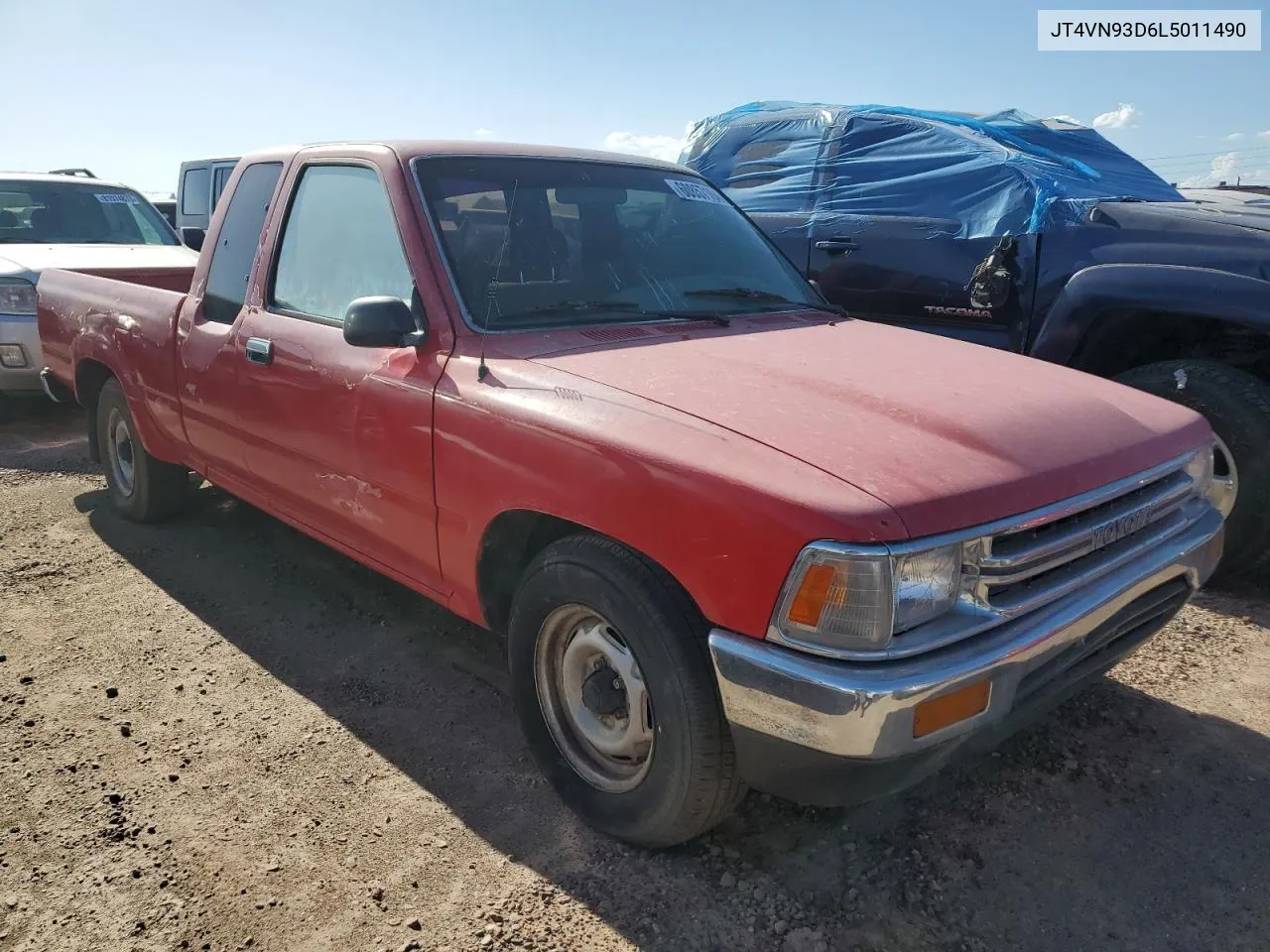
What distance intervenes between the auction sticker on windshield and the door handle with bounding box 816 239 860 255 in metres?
1.62

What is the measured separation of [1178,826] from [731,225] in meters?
2.52

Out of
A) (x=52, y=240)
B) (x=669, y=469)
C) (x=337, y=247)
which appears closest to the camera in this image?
(x=669, y=469)

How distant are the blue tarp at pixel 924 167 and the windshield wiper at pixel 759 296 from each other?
164 centimetres

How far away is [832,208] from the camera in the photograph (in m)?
5.58

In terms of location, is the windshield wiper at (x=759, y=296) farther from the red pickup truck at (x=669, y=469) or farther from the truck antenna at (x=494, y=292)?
the truck antenna at (x=494, y=292)

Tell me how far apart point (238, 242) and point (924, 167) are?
3645mm

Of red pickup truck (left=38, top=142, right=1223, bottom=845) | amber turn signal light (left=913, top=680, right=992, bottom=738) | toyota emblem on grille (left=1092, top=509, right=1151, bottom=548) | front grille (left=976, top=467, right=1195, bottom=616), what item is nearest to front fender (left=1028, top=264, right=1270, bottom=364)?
red pickup truck (left=38, top=142, right=1223, bottom=845)

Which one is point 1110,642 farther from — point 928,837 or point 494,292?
point 494,292

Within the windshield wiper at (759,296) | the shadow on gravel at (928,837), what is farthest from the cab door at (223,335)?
the windshield wiper at (759,296)

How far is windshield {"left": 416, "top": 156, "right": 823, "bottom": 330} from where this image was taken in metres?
2.96

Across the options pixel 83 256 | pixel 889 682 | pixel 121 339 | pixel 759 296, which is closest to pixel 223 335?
pixel 121 339

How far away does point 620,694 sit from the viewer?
2.44m

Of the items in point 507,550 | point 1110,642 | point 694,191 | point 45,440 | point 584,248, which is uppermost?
point 694,191

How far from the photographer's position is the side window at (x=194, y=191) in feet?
43.6
